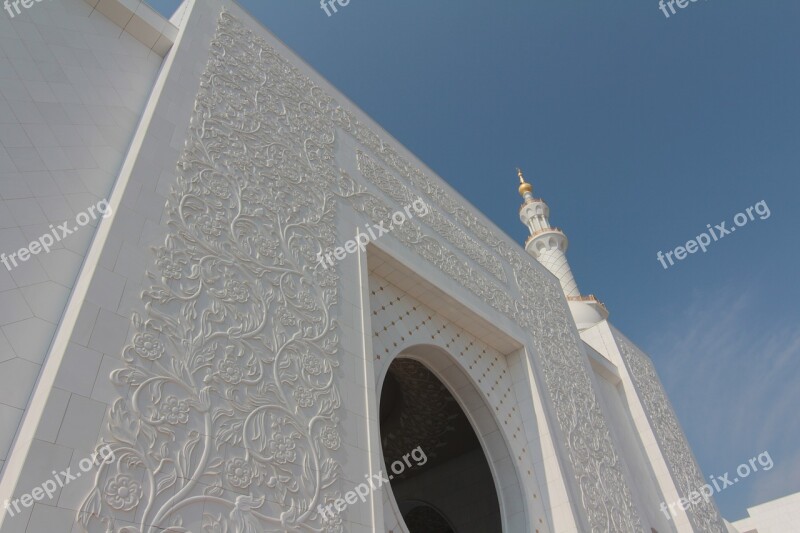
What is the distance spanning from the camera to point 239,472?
2.18 m

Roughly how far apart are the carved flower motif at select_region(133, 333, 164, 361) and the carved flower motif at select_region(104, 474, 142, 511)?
1.44 ft

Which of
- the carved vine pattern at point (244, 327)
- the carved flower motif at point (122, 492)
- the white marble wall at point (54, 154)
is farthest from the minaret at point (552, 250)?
the carved flower motif at point (122, 492)

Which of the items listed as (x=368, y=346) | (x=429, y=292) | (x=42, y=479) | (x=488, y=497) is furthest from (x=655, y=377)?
(x=42, y=479)

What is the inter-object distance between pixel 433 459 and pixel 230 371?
450 centimetres

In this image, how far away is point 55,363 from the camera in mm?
1930

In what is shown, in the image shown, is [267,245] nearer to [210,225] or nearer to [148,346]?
[210,225]

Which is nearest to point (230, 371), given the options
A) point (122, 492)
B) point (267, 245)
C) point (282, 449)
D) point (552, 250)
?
point (282, 449)

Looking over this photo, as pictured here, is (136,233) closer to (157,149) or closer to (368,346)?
(157,149)

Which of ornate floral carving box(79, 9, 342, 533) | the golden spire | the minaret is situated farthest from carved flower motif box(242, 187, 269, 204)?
the golden spire

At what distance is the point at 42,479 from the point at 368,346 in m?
1.73

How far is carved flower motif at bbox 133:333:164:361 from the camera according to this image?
84.4 inches

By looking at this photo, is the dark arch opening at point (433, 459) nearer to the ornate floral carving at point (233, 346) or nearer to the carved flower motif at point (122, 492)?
the ornate floral carving at point (233, 346)

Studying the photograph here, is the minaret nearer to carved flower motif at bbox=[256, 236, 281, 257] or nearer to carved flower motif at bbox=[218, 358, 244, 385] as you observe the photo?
carved flower motif at bbox=[256, 236, 281, 257]

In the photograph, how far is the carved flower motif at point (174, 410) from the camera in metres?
2.09
